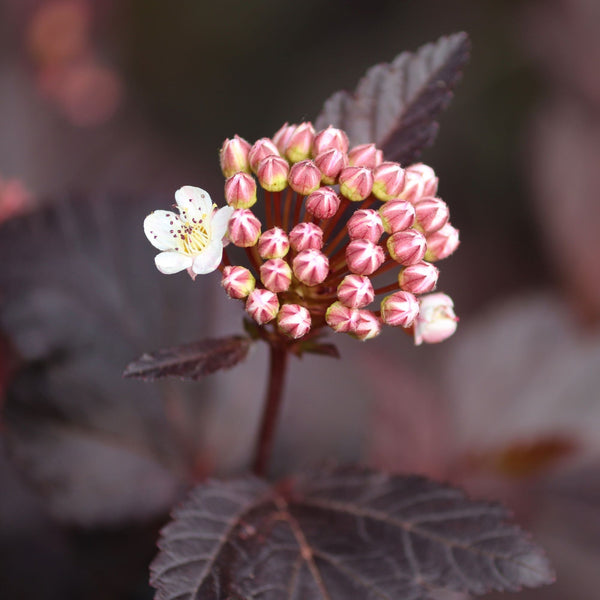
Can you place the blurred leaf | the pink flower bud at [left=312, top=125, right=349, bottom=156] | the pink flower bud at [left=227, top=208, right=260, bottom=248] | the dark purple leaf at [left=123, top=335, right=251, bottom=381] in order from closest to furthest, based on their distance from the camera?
the dark purple leaf at [left=123, top=335, right=251, bottom=381]
the pink flower bud at [left=227, top=208, right=260, bottom=248]
the pink flower bud at [left=312, top=125, right=349, bottom=156]
the blurred leaf

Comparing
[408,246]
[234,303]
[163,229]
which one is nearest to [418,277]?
[408,246]

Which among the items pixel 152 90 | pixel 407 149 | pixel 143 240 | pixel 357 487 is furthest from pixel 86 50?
pixel 357 487

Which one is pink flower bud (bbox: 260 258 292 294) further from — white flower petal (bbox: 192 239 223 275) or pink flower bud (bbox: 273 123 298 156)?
pink flower bud (bbox: 273 123 298 156)

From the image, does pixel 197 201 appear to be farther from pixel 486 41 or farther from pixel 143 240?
pixel 486 41

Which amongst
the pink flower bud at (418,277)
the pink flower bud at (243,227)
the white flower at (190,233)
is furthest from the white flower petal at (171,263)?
the pink flower bud at (418,277)

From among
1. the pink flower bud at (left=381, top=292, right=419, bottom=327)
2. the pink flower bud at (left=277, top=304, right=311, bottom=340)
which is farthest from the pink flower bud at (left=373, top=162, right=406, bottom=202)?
the pink flower bud at (left=277, top=304, right=311, bottom=340)
